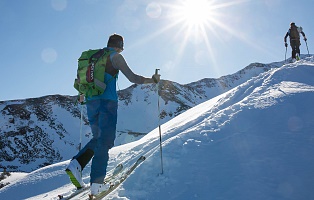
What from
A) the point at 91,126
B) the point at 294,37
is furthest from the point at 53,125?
the point at 91,126

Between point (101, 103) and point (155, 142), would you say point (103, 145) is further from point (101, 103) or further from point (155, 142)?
point (155, 142)

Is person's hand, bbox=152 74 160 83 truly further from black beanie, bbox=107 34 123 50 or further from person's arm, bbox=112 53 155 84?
black beanie, bbox=107 34 123 50

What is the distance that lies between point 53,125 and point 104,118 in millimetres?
42303

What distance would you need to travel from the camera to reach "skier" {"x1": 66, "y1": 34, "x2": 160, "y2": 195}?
4.25 metres

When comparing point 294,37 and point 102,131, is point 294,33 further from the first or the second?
point 102,131

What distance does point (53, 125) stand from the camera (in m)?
43.6

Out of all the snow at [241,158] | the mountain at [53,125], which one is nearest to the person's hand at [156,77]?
the snow at [241,158]

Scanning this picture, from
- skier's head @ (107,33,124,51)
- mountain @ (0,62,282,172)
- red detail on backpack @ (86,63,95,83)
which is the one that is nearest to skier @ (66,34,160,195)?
skier's head @ (107,33,124,51)

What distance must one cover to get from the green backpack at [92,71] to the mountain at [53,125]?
1242 inches

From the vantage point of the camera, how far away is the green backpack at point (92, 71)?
444cm

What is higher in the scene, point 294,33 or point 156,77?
point 294,33

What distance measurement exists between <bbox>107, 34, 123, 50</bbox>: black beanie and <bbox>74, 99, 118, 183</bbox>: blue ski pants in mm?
954

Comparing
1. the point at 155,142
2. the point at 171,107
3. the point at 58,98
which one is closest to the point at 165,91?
the point at 171,107

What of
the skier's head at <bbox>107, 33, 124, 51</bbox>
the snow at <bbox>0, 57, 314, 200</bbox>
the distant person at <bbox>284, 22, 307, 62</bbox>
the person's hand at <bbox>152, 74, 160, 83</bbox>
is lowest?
the snow at <bbox>0, 57, 314, 200</bbox>
